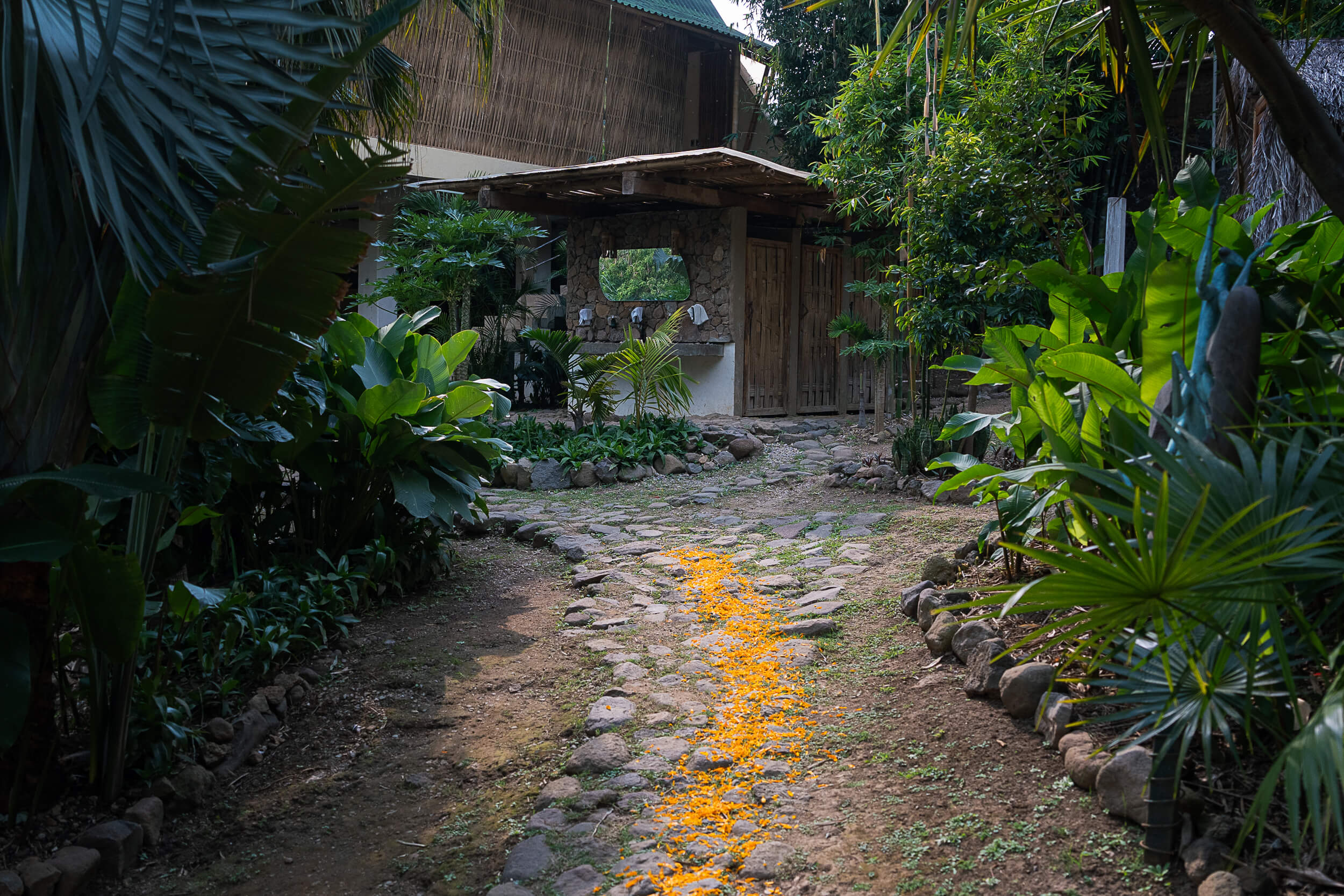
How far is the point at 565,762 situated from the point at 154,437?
1.70 m

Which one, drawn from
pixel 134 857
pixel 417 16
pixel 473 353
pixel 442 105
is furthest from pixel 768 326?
pixel 134 857

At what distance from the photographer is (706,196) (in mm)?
11148

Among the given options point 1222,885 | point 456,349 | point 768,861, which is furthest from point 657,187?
point 1222,885

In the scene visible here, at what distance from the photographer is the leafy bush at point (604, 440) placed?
919 centimetres

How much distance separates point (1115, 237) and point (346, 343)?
5.00 meters

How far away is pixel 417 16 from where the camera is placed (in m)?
6.45

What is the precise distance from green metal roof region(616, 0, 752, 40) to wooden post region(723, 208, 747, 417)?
4.13 metres

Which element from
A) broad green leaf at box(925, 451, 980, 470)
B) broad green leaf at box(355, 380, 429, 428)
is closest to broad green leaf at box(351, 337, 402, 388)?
broad green leaf at box(355, 380, 429, 428)

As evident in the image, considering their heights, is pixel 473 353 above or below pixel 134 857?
above

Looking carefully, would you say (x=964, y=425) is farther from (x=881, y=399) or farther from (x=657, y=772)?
(x=881, y=399)

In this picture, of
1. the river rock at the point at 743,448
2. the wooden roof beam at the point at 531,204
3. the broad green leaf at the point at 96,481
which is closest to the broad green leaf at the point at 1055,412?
the broad green leaf at the point at 96,481

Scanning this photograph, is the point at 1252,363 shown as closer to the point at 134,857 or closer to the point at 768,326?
the point at 134,857

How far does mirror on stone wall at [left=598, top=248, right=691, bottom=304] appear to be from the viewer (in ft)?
40.4

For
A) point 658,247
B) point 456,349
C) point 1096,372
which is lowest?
point 1096,372
